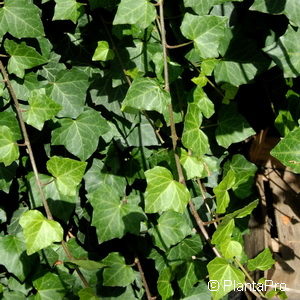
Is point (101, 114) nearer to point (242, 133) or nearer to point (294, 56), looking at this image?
point (242, 133)

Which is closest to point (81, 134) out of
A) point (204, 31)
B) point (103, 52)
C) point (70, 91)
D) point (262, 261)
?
point (70, 91)

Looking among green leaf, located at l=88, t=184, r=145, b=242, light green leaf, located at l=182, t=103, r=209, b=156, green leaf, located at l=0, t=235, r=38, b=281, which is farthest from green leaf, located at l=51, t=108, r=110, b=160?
green leaf, located at l=0, t=235, r=38, b=281

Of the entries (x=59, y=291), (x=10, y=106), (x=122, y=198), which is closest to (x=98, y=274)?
(x=59, y=291)

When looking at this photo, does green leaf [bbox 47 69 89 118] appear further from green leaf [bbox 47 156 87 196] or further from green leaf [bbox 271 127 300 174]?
green leaf [bbox 271 127 300 174]

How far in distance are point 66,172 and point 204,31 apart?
0.52 meters

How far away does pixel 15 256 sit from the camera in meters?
1.32

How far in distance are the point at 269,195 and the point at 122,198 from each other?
72 centimetres

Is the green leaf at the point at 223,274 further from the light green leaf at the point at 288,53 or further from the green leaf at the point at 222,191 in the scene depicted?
the light green leaf at the point at 288,53

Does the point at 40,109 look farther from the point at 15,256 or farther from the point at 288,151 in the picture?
the point at 288,151

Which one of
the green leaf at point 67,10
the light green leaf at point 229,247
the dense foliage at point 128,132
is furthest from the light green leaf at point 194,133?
the green leaf at point 67,10

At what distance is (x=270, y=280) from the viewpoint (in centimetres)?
158

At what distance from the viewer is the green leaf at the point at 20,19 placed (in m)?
1.18

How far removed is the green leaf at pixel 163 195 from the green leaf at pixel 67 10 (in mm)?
468

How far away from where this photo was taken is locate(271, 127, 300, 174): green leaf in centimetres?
112
